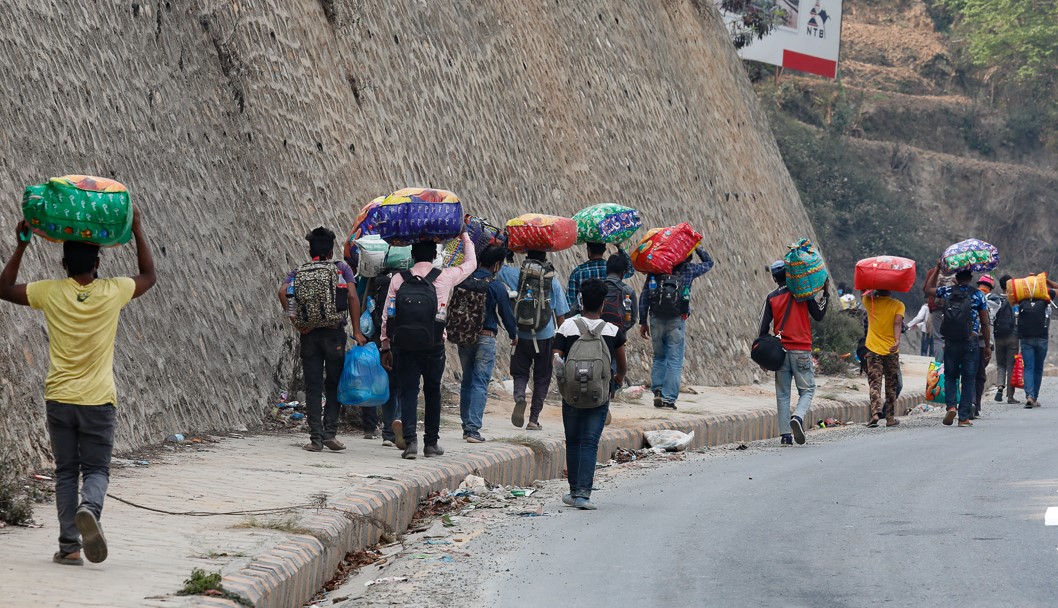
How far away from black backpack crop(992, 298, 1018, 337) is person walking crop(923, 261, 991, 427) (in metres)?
4.28

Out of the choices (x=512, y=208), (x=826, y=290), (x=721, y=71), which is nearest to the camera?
(x=826, y=290)

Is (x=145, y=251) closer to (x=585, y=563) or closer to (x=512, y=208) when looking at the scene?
(x=585, y=563)

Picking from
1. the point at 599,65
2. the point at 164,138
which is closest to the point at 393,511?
the point at 164,138

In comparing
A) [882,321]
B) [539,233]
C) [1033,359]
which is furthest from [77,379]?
[1033,359]

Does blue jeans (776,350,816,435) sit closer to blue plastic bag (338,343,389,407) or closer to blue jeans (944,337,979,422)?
blue jeans (944,337,979,422)

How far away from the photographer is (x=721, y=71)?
93.6 feet

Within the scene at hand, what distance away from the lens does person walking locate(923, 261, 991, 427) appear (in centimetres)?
1628

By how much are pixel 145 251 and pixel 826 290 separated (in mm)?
9204

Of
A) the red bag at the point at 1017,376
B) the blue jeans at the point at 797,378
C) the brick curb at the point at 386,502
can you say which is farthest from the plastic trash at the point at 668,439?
→ the red bag at the point at 1017,376

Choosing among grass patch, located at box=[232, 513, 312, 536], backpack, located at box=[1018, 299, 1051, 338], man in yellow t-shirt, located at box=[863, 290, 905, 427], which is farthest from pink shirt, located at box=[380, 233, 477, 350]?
backpack, located at box=[1018, 299, 1051, 338]

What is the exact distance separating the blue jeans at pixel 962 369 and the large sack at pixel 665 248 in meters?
3.25

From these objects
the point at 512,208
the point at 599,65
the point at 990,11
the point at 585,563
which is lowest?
the point at 585,563

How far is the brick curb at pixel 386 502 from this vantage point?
6789mm

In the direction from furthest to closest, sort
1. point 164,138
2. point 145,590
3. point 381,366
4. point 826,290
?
point 826,290 < point 164,138 < point 381,366 < point 145,590
